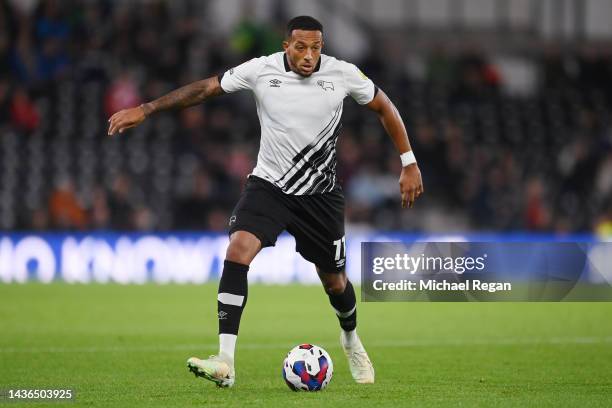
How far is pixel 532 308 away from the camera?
14.9 meters

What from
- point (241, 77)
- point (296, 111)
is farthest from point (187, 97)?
point (296, 111)

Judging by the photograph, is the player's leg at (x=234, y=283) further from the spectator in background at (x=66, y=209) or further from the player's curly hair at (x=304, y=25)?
the spectator in background at (x=66, y=209)

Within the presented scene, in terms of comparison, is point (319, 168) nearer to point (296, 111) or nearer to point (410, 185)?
point (296, 111)

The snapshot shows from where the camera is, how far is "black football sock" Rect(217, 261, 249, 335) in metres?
7.30

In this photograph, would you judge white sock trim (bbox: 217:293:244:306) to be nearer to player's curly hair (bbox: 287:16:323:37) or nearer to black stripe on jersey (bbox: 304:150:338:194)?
black stripe on jersey (bbox: 304:150:338:194)

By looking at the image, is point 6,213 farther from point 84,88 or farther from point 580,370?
point 580,370

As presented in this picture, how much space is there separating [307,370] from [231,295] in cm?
64

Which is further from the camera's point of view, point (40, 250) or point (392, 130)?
point (40, 250)

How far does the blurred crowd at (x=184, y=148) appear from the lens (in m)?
20.2

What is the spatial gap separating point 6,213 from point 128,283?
99.8 inches

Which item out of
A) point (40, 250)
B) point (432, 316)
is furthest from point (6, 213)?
point (432, 316)

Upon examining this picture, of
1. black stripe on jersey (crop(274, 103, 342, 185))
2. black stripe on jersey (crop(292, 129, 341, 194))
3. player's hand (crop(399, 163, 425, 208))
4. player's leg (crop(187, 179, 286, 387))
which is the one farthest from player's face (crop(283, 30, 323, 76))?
player's hand (crop(399, 163, 425, 208))

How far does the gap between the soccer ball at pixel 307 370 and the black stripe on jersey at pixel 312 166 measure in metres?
1.04

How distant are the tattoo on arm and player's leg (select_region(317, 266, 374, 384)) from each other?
4.39 ft
